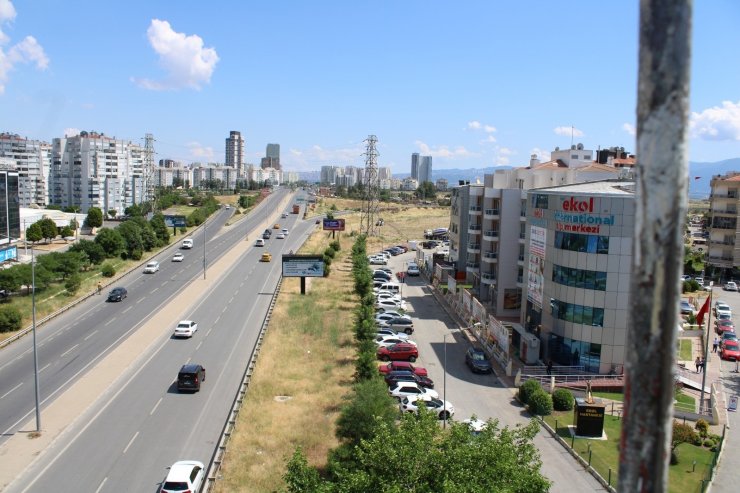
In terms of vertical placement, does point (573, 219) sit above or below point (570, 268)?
above

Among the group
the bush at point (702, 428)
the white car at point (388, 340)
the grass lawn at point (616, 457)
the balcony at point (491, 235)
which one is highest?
the balcony at point (491, 235)

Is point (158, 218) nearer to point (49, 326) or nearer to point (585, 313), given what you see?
point (49, 326)

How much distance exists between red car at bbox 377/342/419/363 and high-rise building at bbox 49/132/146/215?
10404 cm

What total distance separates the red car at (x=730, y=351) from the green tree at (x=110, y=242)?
56.2 metres

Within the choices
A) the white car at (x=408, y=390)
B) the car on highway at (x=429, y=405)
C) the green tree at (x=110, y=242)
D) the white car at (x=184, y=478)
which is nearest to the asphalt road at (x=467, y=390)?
the car on highway at (x=429, y=405)

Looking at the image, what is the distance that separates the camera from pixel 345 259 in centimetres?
7612

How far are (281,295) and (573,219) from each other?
88.9ft

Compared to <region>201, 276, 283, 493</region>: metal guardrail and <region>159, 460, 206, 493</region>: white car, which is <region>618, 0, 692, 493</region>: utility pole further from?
<region>201, 276, 283, 493</region>: metal guardrail

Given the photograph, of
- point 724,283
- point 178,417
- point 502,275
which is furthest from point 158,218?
point 724,283

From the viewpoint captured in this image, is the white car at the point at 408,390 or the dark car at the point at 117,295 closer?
the white car at the point at 408,390

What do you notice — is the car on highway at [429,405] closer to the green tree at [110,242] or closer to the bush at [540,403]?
the bush at [540,403]

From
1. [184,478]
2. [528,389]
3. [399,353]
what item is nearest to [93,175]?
[399,353]

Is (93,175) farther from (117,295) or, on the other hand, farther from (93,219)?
(117,295)

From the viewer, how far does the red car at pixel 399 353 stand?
36.0m
